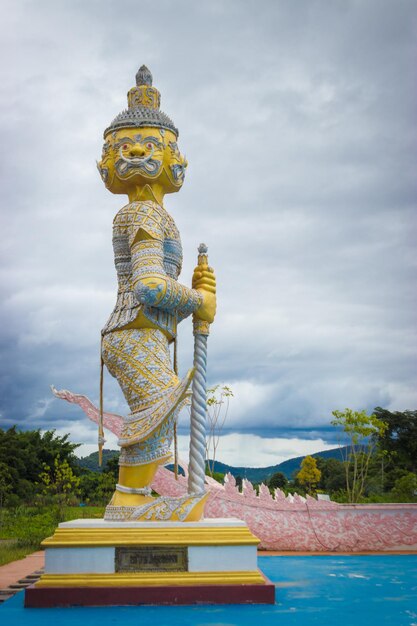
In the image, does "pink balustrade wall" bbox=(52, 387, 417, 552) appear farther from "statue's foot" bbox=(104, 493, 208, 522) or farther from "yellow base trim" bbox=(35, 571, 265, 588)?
"yellow base trim" bbox=(35, 571, 265, 588)

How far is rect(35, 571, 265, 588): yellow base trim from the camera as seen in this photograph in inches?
191

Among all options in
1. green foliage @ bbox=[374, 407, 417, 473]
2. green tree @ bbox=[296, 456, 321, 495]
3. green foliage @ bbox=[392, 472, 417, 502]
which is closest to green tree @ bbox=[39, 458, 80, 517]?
green foliage @ bbox=[392, 472, 417, 502]

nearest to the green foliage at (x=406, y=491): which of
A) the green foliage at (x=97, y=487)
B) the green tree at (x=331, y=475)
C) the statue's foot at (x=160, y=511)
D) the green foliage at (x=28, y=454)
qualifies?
the green foliage at (x=97, y=487)

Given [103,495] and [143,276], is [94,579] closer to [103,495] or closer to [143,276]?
[143,276]

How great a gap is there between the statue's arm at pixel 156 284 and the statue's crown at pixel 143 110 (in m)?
1.10

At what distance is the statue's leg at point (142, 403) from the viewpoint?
5.27 m

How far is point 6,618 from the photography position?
14.4 feet

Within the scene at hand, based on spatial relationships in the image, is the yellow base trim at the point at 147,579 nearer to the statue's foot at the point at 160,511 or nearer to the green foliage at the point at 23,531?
the statue's foot at the point at 160,511

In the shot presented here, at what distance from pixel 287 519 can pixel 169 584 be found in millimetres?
3586

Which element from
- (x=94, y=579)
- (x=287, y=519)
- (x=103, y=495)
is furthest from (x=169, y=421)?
(x=103, y=495)

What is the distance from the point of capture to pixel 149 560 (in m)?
4.96

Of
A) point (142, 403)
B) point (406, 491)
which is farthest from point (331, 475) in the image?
point (142, 403)

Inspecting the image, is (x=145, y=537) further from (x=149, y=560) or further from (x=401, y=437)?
(x=401, y=437)

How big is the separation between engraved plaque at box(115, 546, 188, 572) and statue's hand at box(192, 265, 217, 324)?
75.1 inches
